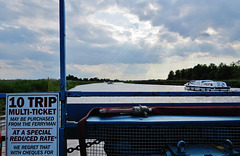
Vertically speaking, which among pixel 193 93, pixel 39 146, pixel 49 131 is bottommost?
pixel 39 146

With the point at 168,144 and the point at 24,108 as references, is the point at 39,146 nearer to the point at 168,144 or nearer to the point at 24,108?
the point at 24,108

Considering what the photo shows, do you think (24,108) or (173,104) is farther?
(173,104)

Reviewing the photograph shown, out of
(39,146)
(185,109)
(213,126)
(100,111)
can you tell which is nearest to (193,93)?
(185,109)

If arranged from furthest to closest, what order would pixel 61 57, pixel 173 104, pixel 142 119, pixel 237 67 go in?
1. pixel 237 67
2. pixel 173 104
3. pixel 61 57
4. pixel 142 119

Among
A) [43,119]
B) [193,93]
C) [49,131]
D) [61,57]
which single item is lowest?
[49,131]

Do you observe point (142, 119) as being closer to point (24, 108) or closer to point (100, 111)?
point (100, 111)

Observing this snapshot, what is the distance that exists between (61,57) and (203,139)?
2184mm

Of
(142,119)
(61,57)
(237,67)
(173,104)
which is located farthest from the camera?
(237,67)

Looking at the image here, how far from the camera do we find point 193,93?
8.59ft

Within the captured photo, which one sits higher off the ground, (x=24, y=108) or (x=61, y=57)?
(x=61, y=57)

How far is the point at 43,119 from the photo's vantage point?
100 inches

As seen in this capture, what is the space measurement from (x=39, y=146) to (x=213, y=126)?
2254 mm

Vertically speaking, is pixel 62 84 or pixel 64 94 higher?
pixel 62 84

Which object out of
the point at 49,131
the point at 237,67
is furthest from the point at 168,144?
the point at 237,67
